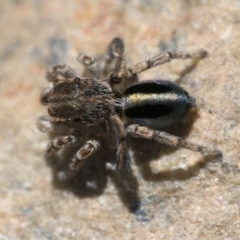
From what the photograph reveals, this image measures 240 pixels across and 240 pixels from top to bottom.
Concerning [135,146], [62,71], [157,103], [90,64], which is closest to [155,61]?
[157,103]

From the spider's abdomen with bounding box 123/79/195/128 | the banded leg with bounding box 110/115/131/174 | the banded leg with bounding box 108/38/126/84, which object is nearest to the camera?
the spider's abdomen with bounding box 123/79/195/128

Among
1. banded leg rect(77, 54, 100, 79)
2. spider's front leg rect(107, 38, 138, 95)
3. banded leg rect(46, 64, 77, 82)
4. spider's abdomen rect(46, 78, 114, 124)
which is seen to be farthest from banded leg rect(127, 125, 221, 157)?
banded leg rect(46, 64, 77, 82)

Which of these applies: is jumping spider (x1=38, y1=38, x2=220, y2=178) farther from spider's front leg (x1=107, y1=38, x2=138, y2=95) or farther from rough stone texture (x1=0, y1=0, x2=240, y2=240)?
rough stone texture (x1=0, y1=0, x2=240, y2=240)

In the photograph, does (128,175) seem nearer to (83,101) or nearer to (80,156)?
(80,156)

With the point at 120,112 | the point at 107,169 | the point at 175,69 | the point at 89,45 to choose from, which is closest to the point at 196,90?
the point at 175,69

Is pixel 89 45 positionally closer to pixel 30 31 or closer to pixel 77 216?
pixel 30 31

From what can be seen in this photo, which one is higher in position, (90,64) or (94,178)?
(90,64)
